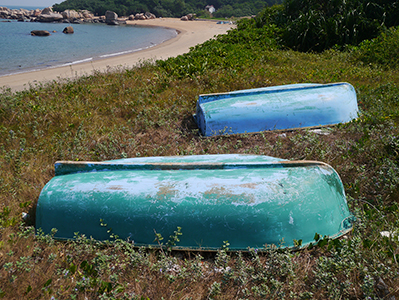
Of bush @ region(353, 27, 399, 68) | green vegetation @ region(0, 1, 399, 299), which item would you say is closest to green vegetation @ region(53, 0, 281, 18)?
bush @ region(353, 27, 399, 68)

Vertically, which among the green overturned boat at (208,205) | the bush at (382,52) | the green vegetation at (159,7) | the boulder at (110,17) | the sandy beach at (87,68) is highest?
the green vegetation at (159,7)

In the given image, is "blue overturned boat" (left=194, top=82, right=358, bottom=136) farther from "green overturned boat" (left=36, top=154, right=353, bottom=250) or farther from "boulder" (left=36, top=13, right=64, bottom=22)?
"boulder" (left=36, top=13, right=64, bottom=22)

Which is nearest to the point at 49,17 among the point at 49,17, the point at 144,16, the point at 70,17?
the point at 49,17

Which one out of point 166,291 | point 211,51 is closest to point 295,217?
point 166,291

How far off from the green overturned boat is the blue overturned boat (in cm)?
180

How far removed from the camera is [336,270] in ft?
6.87

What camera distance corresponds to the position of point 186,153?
Answer: 398 cm

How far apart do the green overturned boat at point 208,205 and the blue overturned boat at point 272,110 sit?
1804 mm

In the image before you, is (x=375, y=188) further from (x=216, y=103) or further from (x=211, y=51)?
(x=211, y=51)

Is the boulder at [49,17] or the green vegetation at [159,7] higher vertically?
the green vegetation at [159,7]

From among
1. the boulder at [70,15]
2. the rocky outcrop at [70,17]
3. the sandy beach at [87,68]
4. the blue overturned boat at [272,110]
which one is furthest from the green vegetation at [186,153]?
the boulder at [70,15]

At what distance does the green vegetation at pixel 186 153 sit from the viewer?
6.70 feet

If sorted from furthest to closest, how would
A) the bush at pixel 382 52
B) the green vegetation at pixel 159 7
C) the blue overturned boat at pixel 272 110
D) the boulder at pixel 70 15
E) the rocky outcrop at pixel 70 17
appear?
the green vegetation at pixel 159 7
the boulder at pixel 70 15
the rocky outcrop at pixel 70 17
the bush at pixel 382 52
the blue overturned boat at pixel 272 110

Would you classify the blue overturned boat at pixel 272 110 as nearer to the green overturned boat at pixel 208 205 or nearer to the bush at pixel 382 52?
the green overturned boat at pixel 208 205
